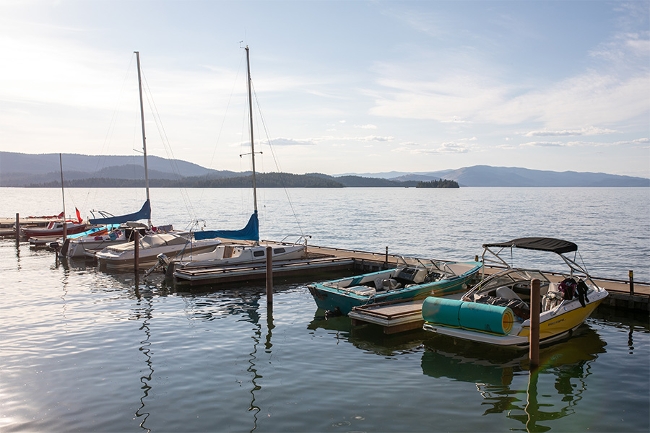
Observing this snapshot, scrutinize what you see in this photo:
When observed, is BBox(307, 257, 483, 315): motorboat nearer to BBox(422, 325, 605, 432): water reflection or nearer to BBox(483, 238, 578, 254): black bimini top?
BBox(422, 325, 605, 432): water reflection

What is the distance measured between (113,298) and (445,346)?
51.5 ft

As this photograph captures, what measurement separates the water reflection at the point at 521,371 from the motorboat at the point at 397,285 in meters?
3.46

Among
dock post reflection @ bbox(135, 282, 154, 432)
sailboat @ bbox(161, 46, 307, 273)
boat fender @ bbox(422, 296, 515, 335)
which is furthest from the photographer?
sailboat @ bbox(161, 46, 307, 273)

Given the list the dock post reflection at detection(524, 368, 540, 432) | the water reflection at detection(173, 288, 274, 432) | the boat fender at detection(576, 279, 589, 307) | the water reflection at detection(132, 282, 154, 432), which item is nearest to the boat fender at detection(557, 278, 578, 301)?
the boat fender at detection(576, 279, 589, 307)

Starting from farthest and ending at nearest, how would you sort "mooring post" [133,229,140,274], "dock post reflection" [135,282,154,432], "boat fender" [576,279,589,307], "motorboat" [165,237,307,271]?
"mooring post" [133,229,140,274] < "motorboat" [165,237,307,271] < "boat fender" [576,279,589,307] < "dock post reflection" [135,282,154,432]

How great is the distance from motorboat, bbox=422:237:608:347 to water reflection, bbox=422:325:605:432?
0.60 metres

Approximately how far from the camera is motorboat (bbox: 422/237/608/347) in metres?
16.5

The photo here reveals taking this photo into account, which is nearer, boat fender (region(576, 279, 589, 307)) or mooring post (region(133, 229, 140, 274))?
boat fender (region(576, 279, 589, 307))

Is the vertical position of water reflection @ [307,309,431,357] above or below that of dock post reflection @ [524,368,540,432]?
above

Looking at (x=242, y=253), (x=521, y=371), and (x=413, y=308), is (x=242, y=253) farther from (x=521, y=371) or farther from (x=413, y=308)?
(x=521, y=371)

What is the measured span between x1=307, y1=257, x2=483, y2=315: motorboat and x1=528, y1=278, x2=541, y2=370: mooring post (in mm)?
6500

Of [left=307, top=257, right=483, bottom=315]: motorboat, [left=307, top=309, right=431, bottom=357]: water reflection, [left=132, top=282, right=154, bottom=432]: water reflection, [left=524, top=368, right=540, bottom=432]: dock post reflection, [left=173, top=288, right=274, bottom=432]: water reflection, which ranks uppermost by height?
[left=307, top=257, right=483, bottom=315]: motorboat

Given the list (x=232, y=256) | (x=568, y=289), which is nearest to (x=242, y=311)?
(x=232, y=256)

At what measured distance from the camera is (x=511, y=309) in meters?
17.4
